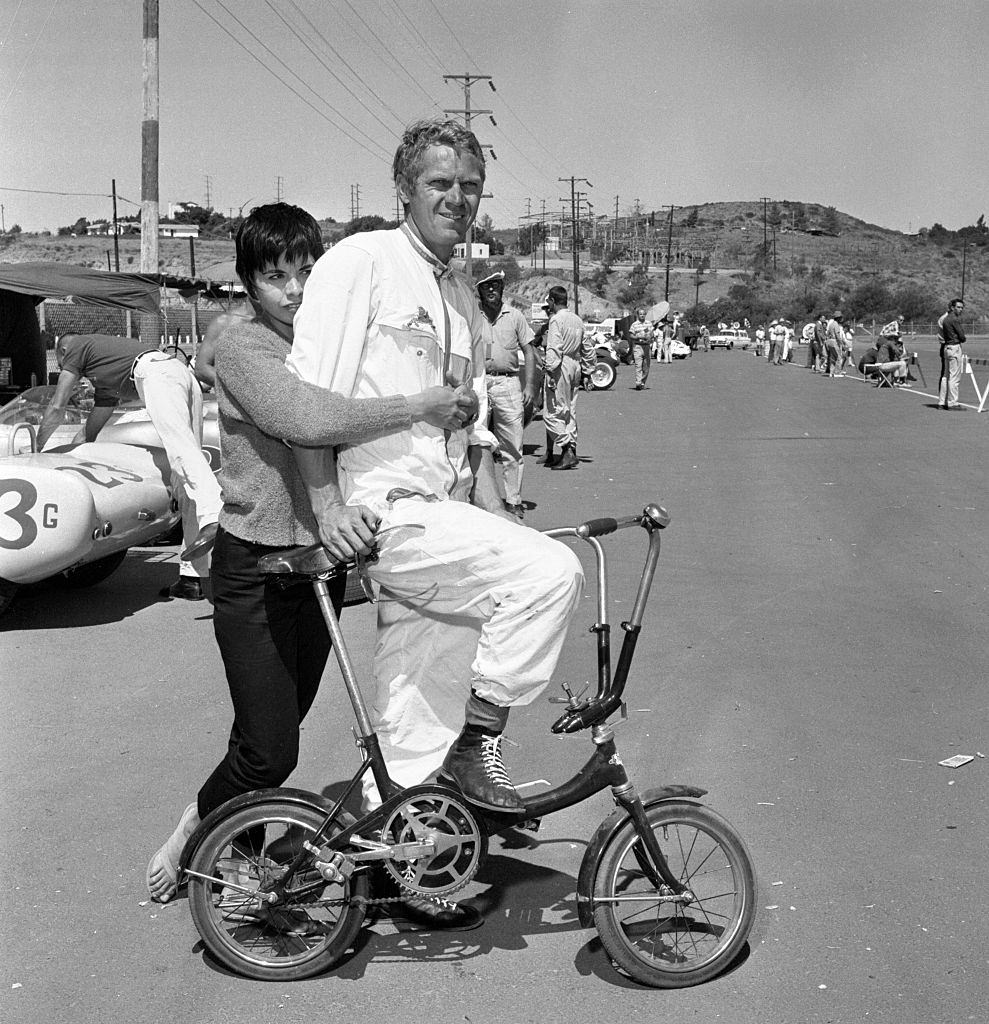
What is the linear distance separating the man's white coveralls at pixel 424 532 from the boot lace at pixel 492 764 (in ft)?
0.48

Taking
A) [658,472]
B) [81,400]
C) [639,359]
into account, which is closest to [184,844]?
[81,400]

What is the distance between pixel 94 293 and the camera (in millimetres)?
16281

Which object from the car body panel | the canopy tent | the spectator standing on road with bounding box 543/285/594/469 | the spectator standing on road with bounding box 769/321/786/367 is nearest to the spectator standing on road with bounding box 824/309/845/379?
the spectator standing on road with bounding box 769/321/786/367

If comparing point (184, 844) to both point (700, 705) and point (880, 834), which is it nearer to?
point (880, 834)

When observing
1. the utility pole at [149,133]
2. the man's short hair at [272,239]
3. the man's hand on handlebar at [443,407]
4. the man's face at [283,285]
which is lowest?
the man's hand on handlebar at [443,407]

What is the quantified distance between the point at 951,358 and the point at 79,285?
48.9 feet

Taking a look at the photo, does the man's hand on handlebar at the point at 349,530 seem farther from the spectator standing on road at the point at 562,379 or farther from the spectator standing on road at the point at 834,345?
the spectator standing on road at the point at 834,345

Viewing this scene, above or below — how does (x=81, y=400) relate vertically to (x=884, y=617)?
above

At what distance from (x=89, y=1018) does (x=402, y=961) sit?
32.8 inches

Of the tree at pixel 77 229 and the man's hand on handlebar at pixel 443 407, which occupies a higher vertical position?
the tree at pixel 77 229

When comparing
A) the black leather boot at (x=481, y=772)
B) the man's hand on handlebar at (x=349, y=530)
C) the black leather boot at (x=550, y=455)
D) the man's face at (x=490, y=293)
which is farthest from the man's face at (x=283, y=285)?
the black leather boot at (x=550, y=455)

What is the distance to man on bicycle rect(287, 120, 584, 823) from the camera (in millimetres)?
3250

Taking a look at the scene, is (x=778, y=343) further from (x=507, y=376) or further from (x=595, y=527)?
(x=595, y=527)

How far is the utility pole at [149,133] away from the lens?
79.3 ft
